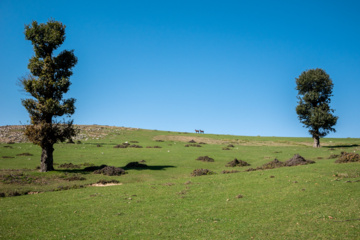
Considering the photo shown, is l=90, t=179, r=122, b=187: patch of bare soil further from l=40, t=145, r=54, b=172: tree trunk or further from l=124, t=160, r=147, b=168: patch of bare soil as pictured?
l=124, t=160, r=147, b=168: patch of bare soil

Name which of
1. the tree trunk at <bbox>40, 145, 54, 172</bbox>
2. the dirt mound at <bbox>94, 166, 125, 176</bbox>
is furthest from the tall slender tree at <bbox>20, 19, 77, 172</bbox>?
the dirt mound at <bbox>94, 166, 125, 176</bbox>

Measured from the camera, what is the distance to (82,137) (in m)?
77.8

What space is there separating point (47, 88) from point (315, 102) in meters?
60.1

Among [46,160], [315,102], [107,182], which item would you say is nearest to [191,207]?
[107,182]

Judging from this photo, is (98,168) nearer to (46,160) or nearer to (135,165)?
(135,165)

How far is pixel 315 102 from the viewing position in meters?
68.8

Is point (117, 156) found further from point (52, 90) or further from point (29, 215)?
point (29, 215)

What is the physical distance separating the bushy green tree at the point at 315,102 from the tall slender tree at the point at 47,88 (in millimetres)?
53891

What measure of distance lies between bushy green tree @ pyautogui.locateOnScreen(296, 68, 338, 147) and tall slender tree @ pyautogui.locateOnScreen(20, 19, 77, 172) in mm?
53891

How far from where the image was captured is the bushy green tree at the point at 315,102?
6525cm

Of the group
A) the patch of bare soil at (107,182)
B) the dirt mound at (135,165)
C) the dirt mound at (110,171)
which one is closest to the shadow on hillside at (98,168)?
the dirt mound at (135,165)

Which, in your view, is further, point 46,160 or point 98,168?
point 98,168

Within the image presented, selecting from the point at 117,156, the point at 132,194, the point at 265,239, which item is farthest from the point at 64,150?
the point at 265,239

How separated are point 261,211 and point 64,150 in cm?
4538
